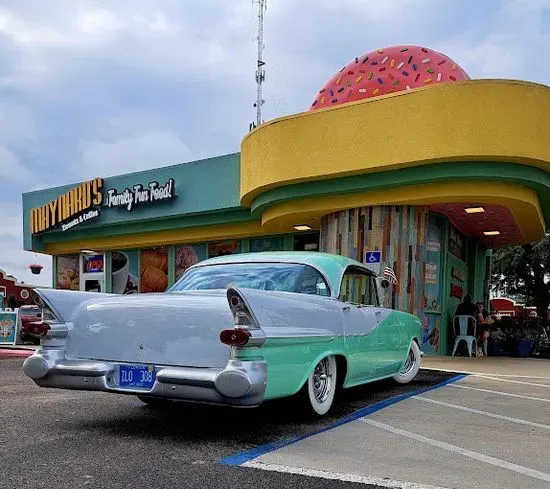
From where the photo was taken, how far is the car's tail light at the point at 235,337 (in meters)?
4.07

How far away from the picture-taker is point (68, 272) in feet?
73.4

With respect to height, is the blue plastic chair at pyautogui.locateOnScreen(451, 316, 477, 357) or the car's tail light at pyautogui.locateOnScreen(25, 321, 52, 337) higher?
the car's tail light at pyautogui.locateOnScreen(25, 321, 52, 337)

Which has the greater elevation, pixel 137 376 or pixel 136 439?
pixel 137 376

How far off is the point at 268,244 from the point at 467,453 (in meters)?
12.9

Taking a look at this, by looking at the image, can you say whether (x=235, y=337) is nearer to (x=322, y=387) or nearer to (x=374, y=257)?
(x=322, y=387)

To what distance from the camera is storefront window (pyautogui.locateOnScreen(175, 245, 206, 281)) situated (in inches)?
736

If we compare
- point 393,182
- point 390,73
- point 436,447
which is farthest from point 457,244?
point 436,447

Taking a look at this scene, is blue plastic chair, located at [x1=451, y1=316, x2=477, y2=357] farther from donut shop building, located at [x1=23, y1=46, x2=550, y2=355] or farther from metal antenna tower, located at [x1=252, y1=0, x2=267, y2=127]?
metal antenna tower, located at [x1=252, y1=0, x2=267, y2=127]

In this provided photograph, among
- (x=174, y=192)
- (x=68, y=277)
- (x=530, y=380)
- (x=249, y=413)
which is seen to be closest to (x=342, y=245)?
(x=530, y=380)

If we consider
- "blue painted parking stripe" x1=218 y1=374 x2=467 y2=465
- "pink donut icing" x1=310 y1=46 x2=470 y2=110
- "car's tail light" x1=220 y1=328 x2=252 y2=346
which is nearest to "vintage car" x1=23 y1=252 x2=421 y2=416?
"car's tail light" x1=220 y1=328 x2=252 y2=346

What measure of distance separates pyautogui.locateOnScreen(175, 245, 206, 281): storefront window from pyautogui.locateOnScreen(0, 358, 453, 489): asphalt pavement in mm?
Answer: 11936

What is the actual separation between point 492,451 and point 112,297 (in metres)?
3.16

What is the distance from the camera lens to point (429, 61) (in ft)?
42.0

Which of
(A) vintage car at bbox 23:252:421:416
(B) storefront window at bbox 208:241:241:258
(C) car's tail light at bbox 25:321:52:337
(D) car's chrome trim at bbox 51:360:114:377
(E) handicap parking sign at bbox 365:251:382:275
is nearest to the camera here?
(A) vintage car at bbox 23:252:421:416
